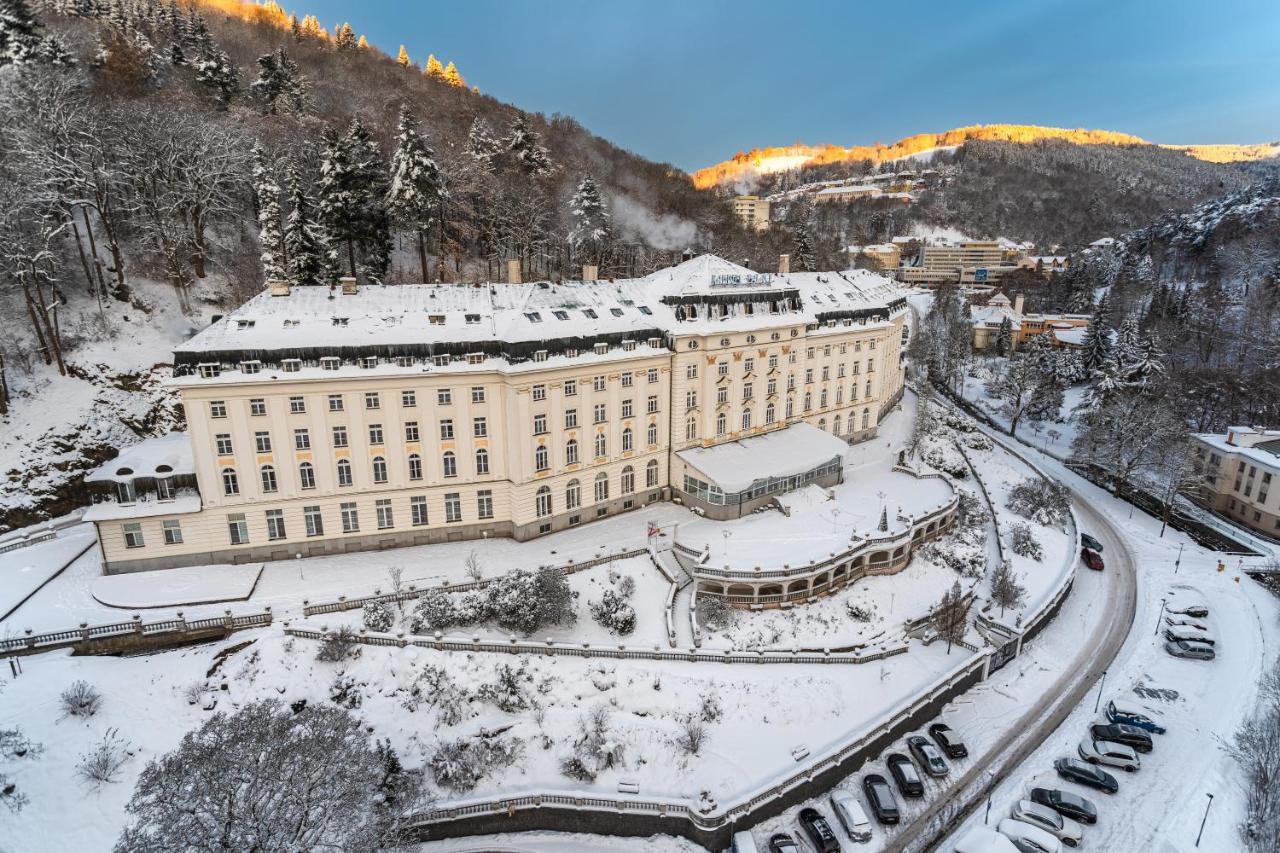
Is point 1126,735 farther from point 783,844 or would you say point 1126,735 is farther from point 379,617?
point 379,617

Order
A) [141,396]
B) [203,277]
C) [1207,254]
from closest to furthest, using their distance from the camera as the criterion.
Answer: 1. [141,396]
2. [203,277]
3. [1207,254]

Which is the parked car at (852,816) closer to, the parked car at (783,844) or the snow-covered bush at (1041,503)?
the parked car at (783,844)

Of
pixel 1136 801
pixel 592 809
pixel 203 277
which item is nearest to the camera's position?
pixel 592 809

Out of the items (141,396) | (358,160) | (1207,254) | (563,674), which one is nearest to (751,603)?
(563,674)

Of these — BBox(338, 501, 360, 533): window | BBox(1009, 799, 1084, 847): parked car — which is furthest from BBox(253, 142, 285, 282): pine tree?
BBox(1009, 799, 1084, 847): parked car

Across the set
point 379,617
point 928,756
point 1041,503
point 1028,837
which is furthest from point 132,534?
point 1041,503

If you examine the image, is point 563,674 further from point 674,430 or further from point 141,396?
point 141,396

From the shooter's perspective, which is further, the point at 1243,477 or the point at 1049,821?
the point at 1243,477
